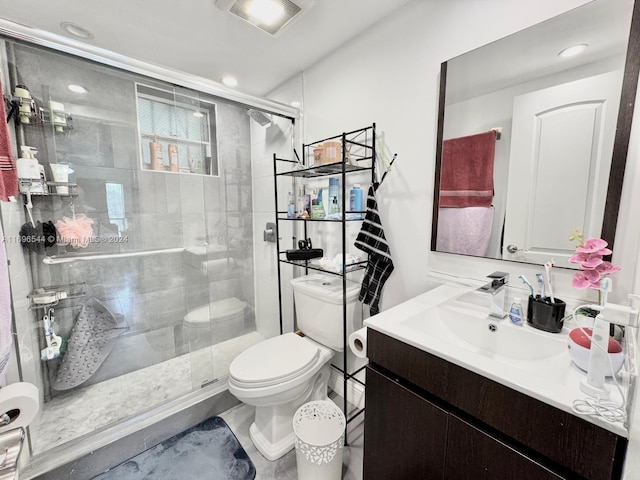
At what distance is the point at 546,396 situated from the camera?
64cm

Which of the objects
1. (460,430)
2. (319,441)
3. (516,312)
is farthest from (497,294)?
(319,441)

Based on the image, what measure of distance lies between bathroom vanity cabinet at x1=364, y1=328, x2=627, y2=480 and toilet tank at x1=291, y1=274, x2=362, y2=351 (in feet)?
1.52

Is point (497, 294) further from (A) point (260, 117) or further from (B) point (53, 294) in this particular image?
(B) point (53, 294)

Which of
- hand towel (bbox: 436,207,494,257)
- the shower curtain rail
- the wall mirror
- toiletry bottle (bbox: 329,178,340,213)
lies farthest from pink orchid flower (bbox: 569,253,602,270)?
the shower curtain rail

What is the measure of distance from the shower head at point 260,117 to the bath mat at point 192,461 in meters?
2.16

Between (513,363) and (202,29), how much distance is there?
2161 mm

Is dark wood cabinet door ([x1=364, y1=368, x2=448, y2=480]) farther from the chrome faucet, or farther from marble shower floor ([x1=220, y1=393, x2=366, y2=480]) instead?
the chrome faucet

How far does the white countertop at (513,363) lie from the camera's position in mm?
631

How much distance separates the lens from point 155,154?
2.00m

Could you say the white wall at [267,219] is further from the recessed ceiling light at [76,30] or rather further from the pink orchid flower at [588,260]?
the pink orchid flower at [588,260]

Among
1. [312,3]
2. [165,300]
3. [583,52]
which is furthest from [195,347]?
[583,52]

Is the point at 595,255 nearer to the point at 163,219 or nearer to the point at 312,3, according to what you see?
the point at 312,3

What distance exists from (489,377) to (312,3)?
164 centimetres

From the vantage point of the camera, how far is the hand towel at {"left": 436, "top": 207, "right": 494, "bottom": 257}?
119 centimetres
